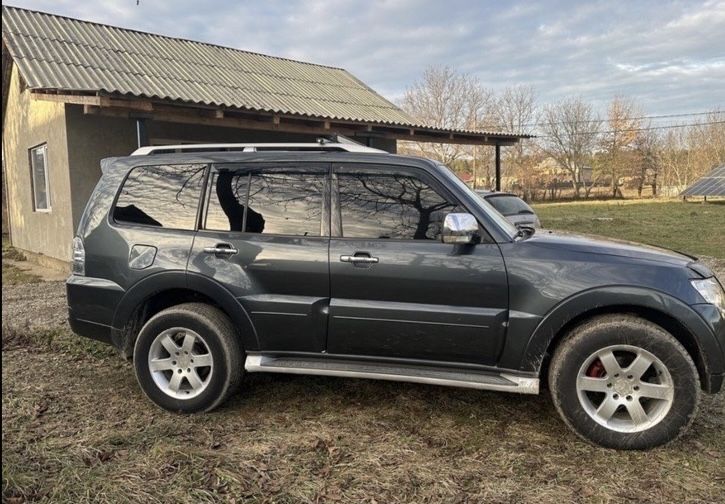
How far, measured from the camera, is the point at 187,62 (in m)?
12.7

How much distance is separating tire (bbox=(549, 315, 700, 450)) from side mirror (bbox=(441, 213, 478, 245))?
877mm

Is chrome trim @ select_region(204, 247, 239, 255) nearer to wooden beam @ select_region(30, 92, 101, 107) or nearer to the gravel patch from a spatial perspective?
the gravel patch

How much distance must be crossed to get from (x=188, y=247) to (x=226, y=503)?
71.9 inches

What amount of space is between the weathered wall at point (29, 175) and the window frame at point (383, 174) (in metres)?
7.42

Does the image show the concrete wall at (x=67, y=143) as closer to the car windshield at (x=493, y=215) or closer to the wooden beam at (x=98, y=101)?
the wooden beam at (x=98, y=101)

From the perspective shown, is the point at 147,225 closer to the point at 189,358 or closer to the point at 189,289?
the point at 189,289

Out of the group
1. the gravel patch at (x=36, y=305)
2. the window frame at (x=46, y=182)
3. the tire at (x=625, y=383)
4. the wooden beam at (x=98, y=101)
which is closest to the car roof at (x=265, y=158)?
the tire at (x=625, y=383)

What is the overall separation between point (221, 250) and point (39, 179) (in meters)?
10.0

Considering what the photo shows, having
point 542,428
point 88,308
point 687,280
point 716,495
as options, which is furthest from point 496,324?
point 88,308

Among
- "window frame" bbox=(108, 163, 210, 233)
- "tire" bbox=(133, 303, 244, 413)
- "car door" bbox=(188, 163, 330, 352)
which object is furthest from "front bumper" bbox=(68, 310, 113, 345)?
"car door" bbox=(188, 163, 330, 352)

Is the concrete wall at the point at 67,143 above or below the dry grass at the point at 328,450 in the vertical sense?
above

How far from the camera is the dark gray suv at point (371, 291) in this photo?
10.9ft

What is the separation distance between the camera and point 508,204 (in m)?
9.97

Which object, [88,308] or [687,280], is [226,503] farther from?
Result: [687,280]
